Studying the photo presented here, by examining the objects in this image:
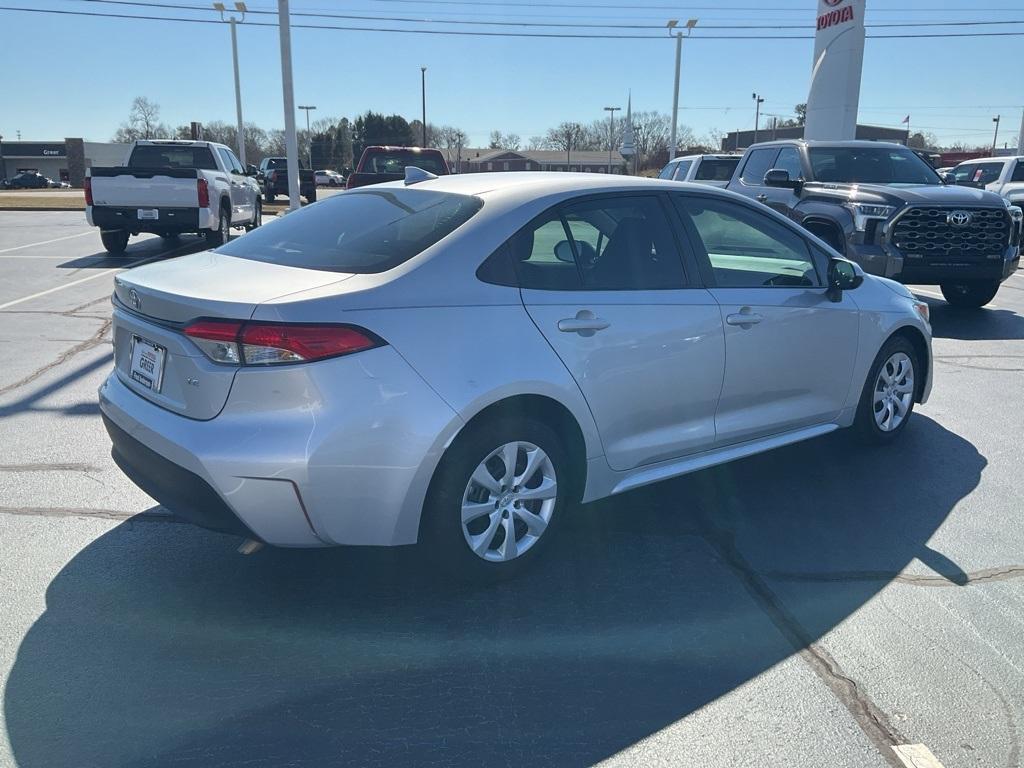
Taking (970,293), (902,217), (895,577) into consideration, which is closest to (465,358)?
(895,577)

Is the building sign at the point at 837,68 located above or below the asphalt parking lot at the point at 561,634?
above

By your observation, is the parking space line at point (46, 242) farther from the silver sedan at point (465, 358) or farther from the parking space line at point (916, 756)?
the parking space line at point (916, 756)

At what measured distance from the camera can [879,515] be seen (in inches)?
177

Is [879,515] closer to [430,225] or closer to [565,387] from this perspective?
[565,387]

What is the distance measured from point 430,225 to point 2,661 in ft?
7.49

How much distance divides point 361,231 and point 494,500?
1.35m

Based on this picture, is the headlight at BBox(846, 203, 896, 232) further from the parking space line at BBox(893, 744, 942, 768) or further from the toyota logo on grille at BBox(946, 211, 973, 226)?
the parking space line at BBox(893, 744, 942, 768)

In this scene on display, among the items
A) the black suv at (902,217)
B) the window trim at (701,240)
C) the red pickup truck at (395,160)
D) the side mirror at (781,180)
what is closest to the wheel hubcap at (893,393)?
the window trim at (701,240)

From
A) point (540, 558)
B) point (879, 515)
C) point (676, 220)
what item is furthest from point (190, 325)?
point (879, 515)

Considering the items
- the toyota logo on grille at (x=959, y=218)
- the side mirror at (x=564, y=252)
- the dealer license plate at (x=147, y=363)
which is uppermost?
the side mirror at (x=564, y=252)

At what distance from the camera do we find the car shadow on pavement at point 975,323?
30.9ft

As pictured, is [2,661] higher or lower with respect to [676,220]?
lower

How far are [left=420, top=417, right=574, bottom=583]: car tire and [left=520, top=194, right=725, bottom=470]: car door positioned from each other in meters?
0.33

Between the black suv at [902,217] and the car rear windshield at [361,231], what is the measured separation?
7128mm
